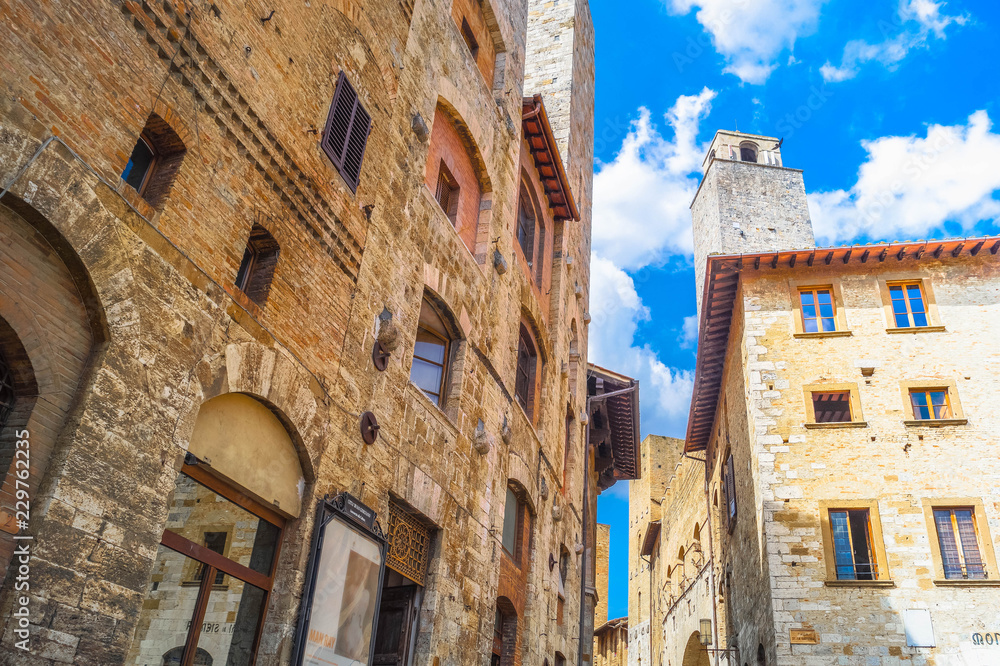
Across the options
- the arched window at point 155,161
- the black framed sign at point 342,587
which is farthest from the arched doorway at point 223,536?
the arched window at point 155,161

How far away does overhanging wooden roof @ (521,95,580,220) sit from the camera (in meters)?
15.3

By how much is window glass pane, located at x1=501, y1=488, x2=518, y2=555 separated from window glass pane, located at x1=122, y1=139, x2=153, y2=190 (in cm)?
804

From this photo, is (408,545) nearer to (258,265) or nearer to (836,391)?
(258,265)

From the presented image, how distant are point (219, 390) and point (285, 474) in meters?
1.21

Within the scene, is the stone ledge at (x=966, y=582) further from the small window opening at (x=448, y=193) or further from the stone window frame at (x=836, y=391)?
the small window opening at (x=448, y=193)

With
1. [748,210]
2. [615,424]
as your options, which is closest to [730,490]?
[615,424]

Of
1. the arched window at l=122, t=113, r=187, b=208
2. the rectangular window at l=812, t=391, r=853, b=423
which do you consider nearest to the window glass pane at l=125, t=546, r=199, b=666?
the arched window at l=122, t=113, r=187, b=208

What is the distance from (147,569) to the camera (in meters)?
5.26

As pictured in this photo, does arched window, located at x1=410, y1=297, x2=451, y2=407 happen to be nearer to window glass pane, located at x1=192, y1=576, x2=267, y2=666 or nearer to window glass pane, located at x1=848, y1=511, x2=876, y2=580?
window glass pane, located at x1=192, y1=576, x2=267, y2=666

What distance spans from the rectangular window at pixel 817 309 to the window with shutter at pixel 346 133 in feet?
42.3

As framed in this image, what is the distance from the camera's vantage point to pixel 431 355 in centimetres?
1059

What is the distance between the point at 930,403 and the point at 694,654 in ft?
48.0

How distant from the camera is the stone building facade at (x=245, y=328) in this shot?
4805mm

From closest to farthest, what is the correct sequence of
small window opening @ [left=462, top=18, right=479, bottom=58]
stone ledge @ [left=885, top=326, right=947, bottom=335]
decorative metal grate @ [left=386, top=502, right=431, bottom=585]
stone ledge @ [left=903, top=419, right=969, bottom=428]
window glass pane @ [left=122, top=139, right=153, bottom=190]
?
window glass pane @ [left=122, top=139, right=153, bottom=190] → decorative metal grate @ [left=386, top=502, right=431, bottom=585] → small window opening @ [left=462, top=18, right=479, bottom=58] → stone ledge @ [left=903, top=419, right=969, bottom=428] → stone ledge @ [left=885, top=326, right=947, bottom=335]
